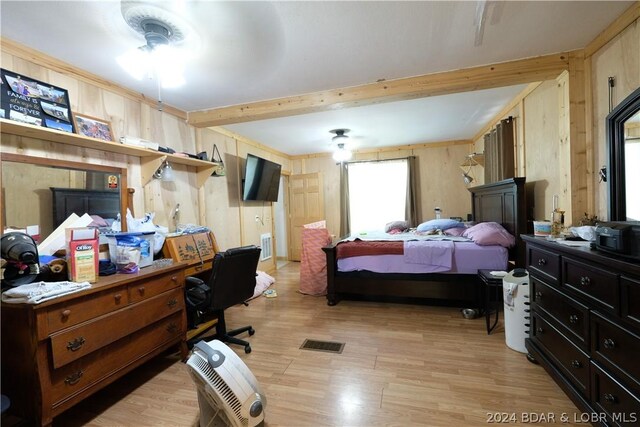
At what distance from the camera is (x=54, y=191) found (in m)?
1.95

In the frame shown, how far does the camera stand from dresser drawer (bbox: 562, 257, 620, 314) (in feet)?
4.13

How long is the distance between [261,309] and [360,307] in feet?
3.92

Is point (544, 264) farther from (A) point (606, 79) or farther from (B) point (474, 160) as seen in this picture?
(B) point (474, 160)

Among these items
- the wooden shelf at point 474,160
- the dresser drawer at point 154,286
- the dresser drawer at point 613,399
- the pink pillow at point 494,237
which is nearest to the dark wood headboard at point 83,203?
the dresser drawer at point 154,286

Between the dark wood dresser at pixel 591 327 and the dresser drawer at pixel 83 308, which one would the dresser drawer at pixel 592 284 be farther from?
the dresser drawer at pixel 83 308

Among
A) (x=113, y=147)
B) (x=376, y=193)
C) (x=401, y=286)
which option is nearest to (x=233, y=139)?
(x=113, y=147)

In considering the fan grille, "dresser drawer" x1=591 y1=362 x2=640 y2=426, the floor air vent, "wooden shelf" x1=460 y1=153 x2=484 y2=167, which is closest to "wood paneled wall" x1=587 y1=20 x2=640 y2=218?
"dresser drawer" x1=591 y1=362 x2=640 y2=426

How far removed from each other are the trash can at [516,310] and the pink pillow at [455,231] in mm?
1488

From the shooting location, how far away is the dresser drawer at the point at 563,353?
1.48 metres

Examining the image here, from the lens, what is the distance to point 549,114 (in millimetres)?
2672

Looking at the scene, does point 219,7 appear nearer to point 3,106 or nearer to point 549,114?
point 3,106

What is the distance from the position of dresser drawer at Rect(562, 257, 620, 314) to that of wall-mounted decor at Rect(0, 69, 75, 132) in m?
3.33

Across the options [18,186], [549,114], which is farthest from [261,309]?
[549,114]

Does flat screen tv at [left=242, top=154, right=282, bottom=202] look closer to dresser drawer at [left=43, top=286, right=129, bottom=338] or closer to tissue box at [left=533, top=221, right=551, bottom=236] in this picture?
dresser drawer at [left=43, top=286, right=129, bottom=338]
